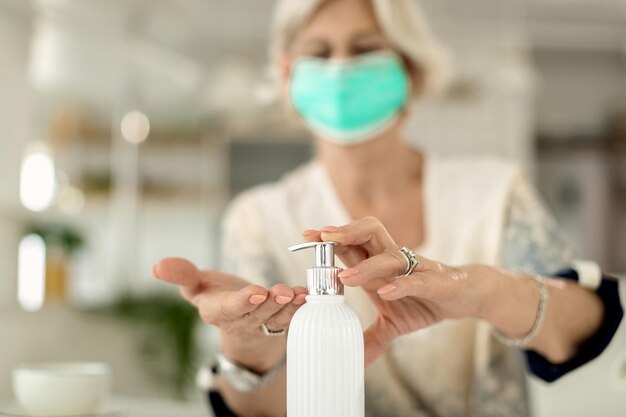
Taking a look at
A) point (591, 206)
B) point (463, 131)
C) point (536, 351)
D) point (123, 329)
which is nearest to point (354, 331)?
point (536, 351)

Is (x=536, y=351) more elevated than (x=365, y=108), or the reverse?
(x=365, y=108)

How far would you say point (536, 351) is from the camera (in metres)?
0.81

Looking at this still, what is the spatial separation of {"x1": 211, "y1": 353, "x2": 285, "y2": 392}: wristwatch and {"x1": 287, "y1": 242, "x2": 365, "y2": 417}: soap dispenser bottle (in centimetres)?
24

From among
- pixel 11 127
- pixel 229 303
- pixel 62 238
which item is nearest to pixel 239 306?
pixel 229 303

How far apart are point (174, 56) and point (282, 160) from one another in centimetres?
76

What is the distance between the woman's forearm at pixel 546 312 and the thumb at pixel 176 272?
25cm

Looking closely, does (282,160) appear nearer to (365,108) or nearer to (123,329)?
(123,329)

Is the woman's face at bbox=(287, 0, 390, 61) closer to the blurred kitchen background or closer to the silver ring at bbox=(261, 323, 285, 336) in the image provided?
the silver ring at bbox=(261, 323, 285, 336)

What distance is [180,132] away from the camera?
371 centimetres

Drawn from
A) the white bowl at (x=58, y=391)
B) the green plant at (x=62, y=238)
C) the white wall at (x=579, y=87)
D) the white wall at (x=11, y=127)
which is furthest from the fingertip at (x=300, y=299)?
the white wall at (x=579, y=87)

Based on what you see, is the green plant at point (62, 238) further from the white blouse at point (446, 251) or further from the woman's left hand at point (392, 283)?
the woman's left hand at point (392, 283)

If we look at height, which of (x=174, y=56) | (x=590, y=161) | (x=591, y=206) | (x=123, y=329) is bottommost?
(x=123, y=329)

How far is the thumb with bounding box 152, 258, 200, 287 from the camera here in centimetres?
66

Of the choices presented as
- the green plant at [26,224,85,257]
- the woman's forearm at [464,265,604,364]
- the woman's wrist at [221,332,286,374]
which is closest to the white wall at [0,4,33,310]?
the green plant at [26,224,85,257]
